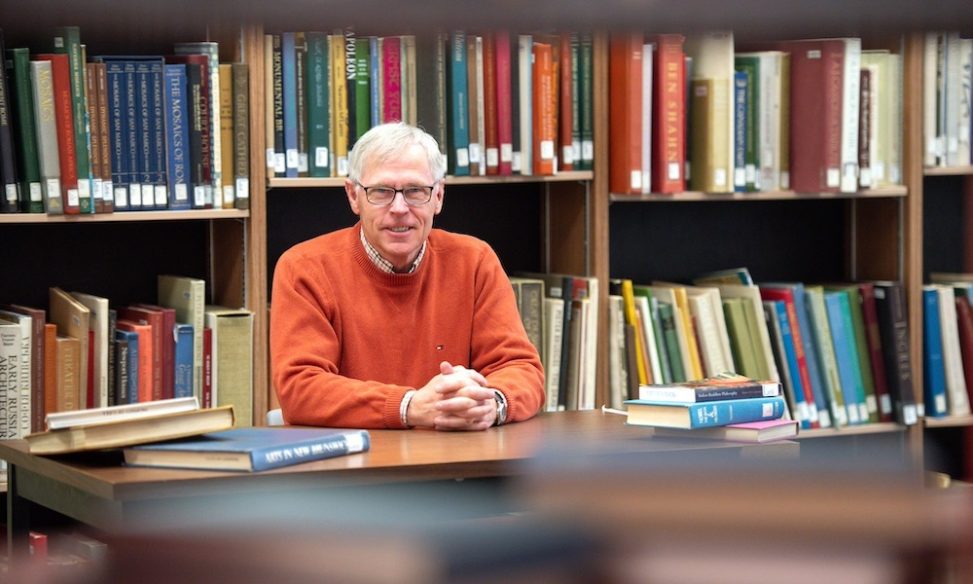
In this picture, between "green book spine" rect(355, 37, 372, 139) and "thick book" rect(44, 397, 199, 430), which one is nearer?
"thick book" rect(44, 397, 199, 430)

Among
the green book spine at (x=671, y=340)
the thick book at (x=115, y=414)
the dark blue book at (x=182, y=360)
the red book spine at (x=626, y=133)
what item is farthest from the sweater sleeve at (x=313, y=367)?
the green book spine at (x=671, y=340)

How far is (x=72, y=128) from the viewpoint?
2605 millimetres

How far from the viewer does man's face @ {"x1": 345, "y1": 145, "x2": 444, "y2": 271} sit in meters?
2.42

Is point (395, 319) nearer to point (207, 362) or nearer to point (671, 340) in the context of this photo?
point (207, 362)

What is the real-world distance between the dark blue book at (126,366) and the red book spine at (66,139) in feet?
0.95

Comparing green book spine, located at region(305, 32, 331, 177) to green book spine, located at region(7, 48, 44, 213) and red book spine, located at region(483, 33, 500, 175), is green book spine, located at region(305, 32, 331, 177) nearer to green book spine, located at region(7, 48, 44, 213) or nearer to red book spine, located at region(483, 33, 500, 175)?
red book spine, located at region(483, 33, 500, 175)

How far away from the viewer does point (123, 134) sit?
2664 millimetres

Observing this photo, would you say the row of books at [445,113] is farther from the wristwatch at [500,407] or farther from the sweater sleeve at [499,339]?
Answer: the wristwatch at [500,407]

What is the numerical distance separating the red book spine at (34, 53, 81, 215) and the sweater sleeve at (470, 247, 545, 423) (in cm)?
85

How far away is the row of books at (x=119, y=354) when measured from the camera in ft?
8.54

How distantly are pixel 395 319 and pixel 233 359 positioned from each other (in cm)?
57

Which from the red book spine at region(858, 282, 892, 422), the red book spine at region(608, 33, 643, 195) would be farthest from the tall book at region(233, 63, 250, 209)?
the red book spine at region(858, 282, 892, 422)

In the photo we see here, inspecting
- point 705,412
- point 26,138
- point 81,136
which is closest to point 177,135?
point 81,136

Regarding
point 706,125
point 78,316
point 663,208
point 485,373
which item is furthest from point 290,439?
point 663,208
